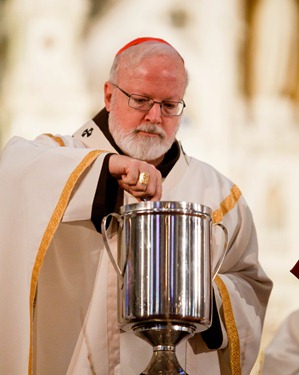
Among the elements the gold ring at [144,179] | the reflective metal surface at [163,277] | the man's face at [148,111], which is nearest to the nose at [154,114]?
the man's face at [148,111]

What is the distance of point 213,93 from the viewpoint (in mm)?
7828

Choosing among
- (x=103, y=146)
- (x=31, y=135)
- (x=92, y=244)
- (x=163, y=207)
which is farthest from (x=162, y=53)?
(x=31, y=135)

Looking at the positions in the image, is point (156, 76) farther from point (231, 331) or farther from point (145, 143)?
point (231, 331)

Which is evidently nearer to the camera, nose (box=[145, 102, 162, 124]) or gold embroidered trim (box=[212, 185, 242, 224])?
nose (box=[145, 102, 162, 124])

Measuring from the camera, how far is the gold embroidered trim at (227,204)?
16.5 ft

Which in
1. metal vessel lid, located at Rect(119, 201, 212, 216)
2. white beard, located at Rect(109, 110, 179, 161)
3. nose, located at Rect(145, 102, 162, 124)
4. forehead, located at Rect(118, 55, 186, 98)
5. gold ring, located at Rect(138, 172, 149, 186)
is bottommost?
metal vessel lid, located at Rect(119, 201, 212, 216)

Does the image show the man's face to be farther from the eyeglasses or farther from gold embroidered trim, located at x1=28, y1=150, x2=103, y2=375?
gold embroidered trim, located at x1=28, y1=150, x2=103, y2=375

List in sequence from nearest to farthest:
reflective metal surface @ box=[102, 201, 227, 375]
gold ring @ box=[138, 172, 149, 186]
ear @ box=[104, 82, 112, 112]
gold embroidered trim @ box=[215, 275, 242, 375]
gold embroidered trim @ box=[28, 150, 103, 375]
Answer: reflective metal surface @ box=[102, 201, 227, 375]
gold ring @ box=[138, 172, 149, 186]
gold embroidered trim @ box=[28, 150, 103, 375]
gold embroidered trim @ box=[215, 275, 242, 375]
ear @ box=[104, 82, 112, 112]

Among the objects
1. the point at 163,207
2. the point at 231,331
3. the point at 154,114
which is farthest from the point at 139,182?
the point at 231,331

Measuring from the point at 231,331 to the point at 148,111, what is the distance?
0.98m

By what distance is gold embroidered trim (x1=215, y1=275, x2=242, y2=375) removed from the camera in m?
4.72

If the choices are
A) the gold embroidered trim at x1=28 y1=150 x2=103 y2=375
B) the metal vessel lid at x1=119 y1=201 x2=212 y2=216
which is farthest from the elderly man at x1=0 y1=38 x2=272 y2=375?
the metal vessel lid at x1=119 y1=201 x2=212 y2=216

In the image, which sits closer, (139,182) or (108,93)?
(139,182)

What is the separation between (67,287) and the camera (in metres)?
4.75
